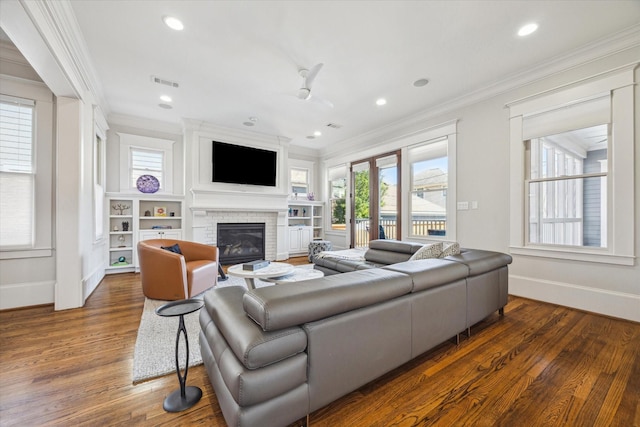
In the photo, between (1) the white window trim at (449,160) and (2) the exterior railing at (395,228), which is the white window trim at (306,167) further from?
(1) the white window trim at (449,160)

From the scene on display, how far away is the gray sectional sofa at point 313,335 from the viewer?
114cm

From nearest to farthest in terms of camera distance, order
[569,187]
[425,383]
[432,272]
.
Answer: [425,383], [432,272], [569,187]

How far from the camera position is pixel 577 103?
3.05m

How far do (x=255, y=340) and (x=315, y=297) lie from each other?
1.10 ft

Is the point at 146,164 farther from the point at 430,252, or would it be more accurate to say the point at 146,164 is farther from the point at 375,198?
the point at 430,252

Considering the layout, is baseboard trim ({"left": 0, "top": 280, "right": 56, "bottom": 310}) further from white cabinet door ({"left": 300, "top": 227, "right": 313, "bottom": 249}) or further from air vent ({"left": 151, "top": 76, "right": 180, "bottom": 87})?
white cabinet door ({"left": 300, "top": 227, "right": 313, "bottom": 249})

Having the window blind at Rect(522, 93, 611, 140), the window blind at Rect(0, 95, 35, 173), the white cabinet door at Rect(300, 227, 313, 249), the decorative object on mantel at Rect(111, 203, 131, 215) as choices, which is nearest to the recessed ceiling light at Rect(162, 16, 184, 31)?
the window blind at Rect(0, 95, 35, 173)

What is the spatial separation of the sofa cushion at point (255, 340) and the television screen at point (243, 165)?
4.59m

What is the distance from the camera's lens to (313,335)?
1.27 metres

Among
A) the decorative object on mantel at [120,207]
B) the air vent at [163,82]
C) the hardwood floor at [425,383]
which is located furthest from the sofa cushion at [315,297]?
the decorative object on mantel at [120,207]

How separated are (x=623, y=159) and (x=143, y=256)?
545 cm

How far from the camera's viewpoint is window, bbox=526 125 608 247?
2.96 metres

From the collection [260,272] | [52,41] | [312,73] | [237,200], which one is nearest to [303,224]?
[237,200]

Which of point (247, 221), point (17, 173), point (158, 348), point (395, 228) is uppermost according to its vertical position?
point (17, 173)
